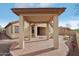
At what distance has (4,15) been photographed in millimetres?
7996

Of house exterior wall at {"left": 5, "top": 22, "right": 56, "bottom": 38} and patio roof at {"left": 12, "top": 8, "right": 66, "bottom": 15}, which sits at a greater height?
patio roof at {"left": 12, "top": 8, "right": 66, "bottom": 15}

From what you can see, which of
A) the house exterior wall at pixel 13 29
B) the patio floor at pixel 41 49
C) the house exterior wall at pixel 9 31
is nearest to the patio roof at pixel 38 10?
the house exterior wall at pixel 13 29

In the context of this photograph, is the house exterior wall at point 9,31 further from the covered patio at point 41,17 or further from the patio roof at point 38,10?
the patio roof at point 38,10

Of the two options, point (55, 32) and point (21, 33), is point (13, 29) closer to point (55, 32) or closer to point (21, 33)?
→ point (21, 33)

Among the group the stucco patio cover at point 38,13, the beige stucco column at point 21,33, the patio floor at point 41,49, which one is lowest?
the patio floor at point 41,49

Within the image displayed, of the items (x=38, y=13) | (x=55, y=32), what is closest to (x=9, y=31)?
(x=38, y=13)

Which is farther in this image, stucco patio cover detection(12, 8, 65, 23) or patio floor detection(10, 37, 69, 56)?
stucco patio cover detection(12, 8, 65, 23)

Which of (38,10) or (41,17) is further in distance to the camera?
(41,17)

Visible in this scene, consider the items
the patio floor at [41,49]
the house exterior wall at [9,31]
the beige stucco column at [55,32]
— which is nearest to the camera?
the patio floor at [41,49]

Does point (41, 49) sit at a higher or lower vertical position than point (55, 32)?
lower

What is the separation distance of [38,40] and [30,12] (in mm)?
1060

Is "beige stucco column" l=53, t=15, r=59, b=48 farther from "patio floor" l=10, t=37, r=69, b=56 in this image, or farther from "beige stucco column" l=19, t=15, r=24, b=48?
"beige stucco column" l=19, t=15, r=24, b=48

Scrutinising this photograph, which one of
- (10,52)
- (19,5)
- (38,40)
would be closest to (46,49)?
(38,40)

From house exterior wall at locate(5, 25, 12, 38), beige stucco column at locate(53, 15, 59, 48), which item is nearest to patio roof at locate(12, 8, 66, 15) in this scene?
beige stucco column at locate(53, 15, 59, 48)
